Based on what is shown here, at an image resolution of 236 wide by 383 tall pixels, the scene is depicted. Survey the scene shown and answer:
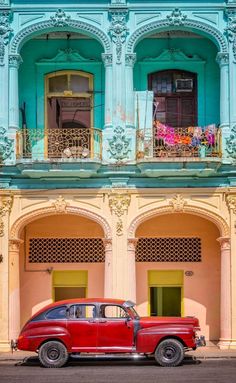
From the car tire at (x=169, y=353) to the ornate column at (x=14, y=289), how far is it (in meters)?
5.13

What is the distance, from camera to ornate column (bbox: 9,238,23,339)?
941 inches

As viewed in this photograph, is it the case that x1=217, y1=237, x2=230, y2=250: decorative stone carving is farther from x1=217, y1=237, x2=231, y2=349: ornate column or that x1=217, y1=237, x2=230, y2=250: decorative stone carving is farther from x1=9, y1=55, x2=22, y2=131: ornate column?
x1=9, y1=55, x2=22, y2=131: ornate column

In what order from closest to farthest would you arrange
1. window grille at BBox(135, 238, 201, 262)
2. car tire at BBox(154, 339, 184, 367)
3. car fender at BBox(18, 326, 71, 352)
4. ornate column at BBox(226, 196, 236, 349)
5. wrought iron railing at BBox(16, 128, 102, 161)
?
1. car tire at BBox(154, 339, 184, 367)
2. car fender at BBox(18, 326, 71, 352)
3. ornate column at BBox(226, 196, 236, 349)
4. wrought iron railing at BBox(16, 128, 102, 161)
5. window grille at BBox(135, 238, 201, 262)

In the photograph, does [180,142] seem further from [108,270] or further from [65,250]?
[65,250]

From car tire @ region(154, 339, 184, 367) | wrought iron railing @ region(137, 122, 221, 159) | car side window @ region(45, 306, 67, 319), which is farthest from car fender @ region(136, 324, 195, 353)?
wrought iron railing @ region(137, 122, 221, 159)

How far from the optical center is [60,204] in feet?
79.6

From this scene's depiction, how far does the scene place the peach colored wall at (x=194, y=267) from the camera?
26.0m

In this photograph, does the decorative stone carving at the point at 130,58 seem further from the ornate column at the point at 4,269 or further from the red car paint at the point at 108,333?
the red car paint at the point at 108,333

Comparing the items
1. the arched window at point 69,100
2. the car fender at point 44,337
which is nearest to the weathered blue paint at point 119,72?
the arched window at point 69,100

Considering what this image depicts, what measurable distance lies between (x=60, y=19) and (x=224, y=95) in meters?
4.83

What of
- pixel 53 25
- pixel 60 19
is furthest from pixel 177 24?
pixel 53 25

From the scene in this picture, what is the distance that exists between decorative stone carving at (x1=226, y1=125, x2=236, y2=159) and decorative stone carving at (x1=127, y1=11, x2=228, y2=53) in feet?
7.45

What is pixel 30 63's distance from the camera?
25844 millimetres

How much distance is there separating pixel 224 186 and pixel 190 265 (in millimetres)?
3115
